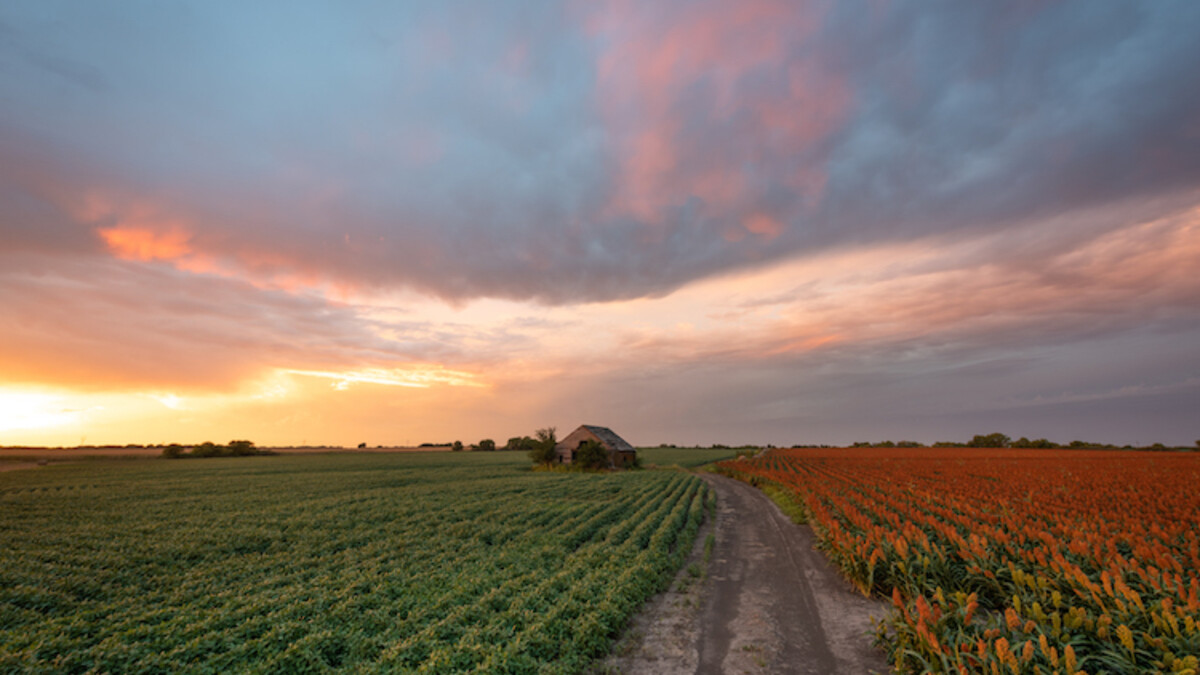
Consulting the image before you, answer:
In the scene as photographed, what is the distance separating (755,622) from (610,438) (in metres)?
49.7

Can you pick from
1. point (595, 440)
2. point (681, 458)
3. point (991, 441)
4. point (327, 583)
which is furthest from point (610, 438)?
point (991, 441)

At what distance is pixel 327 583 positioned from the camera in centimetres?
1146

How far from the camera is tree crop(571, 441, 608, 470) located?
172 ft

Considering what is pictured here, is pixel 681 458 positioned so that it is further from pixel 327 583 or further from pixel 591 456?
pixel 327 583

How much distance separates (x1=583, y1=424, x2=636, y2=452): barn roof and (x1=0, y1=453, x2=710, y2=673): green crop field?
3321cm

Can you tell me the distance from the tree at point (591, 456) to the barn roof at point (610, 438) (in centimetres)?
260

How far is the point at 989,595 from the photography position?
1086cm

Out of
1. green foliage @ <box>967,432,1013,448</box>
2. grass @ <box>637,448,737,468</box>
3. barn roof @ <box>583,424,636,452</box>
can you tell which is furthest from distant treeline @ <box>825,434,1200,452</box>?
barn roof @ <box>583,424,636,452</box>

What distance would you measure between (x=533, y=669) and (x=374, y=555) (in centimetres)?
969

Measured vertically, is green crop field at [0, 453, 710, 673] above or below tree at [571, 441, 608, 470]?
below

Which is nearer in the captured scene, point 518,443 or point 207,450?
point 207,450

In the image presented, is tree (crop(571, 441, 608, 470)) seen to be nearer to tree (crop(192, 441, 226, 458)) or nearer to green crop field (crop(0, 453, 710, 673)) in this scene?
green crop field (crop(0, 453, 710, 673))

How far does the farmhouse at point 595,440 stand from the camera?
5525cm

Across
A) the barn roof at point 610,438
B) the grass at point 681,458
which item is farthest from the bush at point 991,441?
the barn roof at point 610,438
